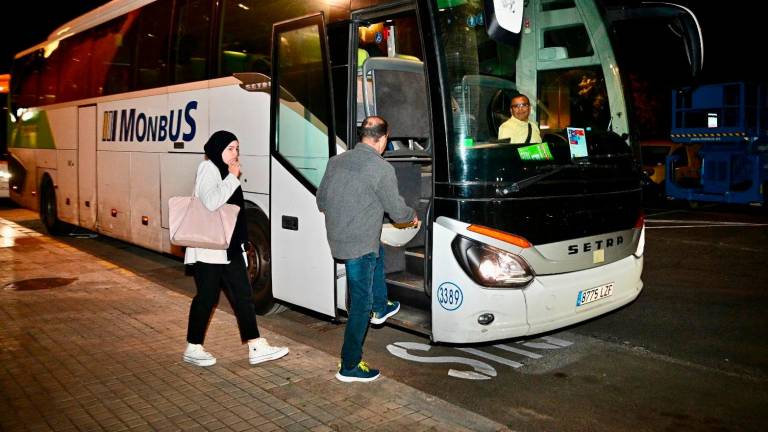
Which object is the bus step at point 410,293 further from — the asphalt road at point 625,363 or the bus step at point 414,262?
the asphalt road at point 625,363

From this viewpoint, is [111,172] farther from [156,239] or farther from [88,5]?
[88,5]

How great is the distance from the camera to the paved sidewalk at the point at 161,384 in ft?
14.6

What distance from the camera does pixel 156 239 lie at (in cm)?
937

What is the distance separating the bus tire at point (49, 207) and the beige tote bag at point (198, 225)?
29.4ft

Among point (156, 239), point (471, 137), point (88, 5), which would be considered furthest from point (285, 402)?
point (88, 5)

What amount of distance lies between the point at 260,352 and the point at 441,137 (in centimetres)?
229

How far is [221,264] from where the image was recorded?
5438 mm

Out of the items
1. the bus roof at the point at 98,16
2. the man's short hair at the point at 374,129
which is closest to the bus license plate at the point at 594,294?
the man's short hair at the point at 374,129

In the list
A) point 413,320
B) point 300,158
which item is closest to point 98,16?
point 300,158

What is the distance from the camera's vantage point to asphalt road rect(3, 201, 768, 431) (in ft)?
15.5

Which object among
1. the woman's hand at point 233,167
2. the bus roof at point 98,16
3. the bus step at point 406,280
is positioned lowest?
the bus step at point 406,280

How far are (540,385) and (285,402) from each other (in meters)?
1.98

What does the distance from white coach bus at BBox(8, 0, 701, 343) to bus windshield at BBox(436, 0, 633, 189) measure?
0.5 inches

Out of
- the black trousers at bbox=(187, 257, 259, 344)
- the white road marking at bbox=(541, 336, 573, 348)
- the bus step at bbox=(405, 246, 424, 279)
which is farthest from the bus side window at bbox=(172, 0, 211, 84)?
the white road marking at bbox=(541, 336, 573, 348)
